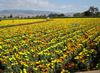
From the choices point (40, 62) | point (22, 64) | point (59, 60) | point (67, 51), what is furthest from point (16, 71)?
point (67, 51)

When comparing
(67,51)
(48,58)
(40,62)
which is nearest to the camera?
(40,62)

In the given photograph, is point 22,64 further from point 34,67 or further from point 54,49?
point 54,49

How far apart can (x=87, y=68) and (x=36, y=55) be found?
6.87 feet

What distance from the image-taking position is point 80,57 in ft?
42.6

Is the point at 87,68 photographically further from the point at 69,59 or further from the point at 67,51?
the point at 67,51

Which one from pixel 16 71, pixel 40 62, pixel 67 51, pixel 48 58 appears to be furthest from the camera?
pixel 67 51

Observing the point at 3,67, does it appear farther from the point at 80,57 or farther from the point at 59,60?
the point at 80,57

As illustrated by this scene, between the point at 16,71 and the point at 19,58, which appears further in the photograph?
the point at 19,58

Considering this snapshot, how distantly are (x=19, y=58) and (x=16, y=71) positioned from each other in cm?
143

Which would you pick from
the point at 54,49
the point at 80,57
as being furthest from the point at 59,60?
the point at 54,49

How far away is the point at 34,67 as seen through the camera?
35.2ft

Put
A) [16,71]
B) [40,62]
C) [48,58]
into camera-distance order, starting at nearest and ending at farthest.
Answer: [16,71], [40,62], [48,58]

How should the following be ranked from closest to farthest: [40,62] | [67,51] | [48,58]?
[40,62] < [48,58] < [67,51]

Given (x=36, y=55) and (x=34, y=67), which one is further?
(x=36, y=55)
